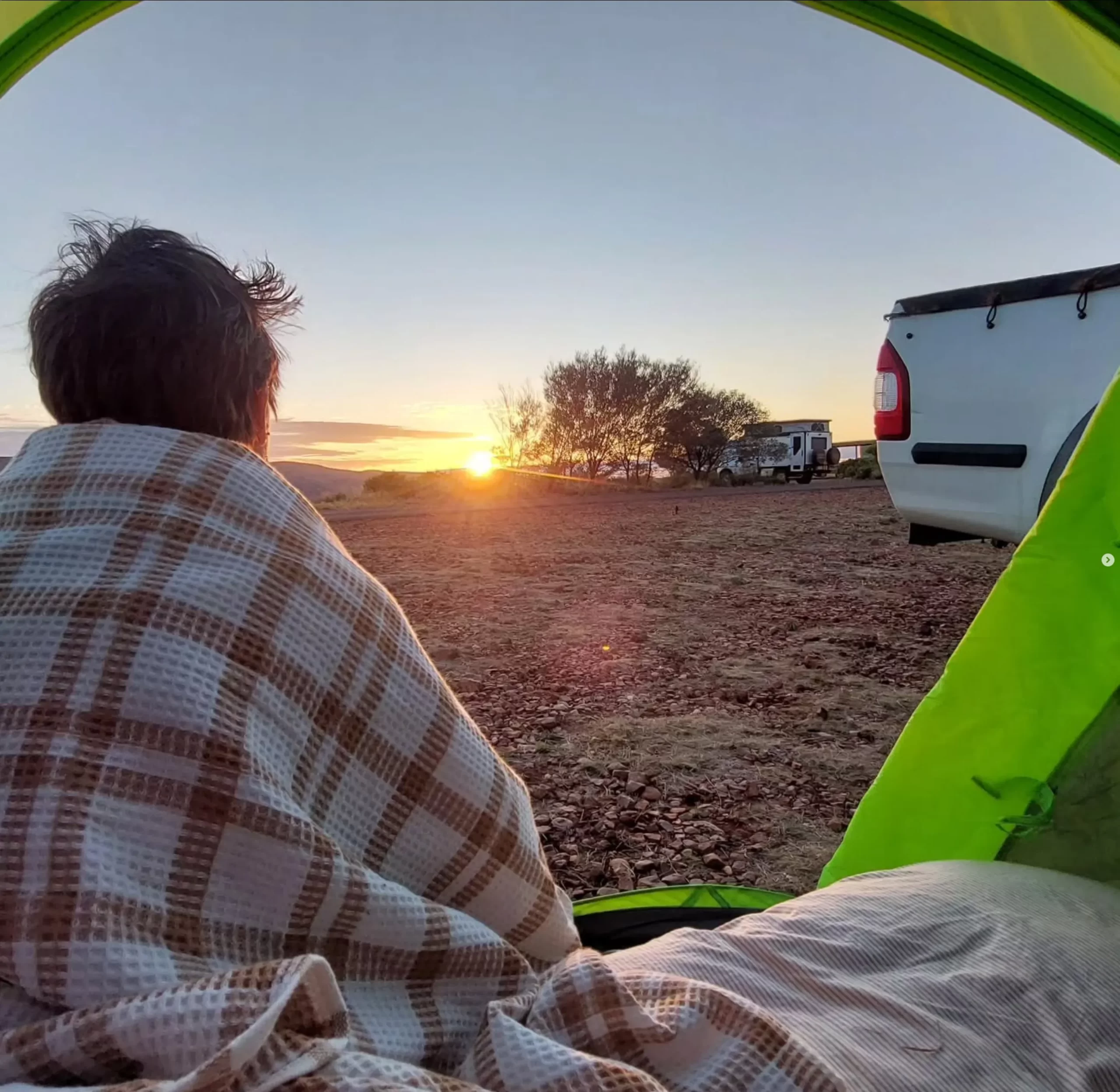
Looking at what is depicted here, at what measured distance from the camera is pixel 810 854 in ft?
8.27

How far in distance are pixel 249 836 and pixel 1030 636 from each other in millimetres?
1489

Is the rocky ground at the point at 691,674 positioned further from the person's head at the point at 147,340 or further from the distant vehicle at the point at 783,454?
the distant vehicle at the point at 783,454

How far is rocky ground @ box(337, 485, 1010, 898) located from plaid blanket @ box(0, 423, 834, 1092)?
1.52 meters

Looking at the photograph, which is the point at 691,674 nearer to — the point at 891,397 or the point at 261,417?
the point at 891,397

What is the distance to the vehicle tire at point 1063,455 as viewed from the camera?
342 cm

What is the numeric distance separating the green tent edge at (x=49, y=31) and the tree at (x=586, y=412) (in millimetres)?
22318

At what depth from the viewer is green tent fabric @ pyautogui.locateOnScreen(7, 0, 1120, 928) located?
162 cm

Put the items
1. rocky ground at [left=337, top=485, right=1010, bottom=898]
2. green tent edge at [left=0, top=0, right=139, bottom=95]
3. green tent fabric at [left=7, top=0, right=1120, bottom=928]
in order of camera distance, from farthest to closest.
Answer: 1. rocky ground at [left=337, top=485, right=1010, bottom=898]
2. green tent edge at [left=0, top=0, right=139, bottom=95]
3. green tent fabric at [left=7, top=0, right=1120, bottom=928]

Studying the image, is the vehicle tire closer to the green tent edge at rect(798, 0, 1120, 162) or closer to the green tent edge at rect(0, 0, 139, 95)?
the green tent edge at rect(798, 0, 1120, 162)

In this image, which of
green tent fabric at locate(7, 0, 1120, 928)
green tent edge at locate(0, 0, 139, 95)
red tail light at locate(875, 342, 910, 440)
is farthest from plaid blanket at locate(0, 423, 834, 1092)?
red tail light at locate(875, 342, 910, 440)

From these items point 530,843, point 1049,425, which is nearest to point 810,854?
point 530,843

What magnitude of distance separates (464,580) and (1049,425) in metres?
4.35

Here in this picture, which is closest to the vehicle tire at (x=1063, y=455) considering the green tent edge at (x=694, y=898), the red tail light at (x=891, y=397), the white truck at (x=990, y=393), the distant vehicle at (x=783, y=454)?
the white truck at (x=990, y=393)

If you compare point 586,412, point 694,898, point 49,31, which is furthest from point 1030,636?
point 586,412
